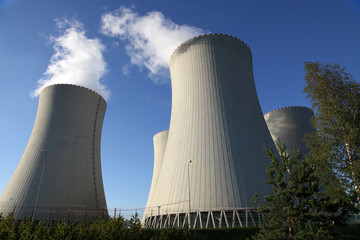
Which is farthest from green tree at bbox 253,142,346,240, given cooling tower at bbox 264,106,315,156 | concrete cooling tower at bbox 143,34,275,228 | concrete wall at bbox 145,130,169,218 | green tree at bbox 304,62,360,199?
concrete wall at bbox 145,130,169,218

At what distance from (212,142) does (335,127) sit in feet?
19.6

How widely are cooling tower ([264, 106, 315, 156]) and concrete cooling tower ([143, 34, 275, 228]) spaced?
11.7m

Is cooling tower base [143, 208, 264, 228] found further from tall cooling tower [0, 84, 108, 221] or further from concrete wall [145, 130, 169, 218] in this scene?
concrete wall [145, 130, 169, 218]

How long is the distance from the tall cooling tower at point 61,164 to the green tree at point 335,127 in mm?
16087

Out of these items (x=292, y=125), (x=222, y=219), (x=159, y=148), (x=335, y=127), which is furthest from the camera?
(x=159, y=148)

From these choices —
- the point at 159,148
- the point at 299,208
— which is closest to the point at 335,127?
the point at 299,208

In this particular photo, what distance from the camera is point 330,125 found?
1101 cm

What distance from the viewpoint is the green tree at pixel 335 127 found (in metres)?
9.91

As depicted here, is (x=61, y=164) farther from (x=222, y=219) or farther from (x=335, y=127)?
(x=335, y=127)

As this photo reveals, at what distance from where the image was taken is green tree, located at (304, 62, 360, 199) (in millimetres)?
9914

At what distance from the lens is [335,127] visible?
35.7ft

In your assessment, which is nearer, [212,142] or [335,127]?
[335,127]

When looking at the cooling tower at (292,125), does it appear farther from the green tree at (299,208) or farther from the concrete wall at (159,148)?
the green tree at (299,208)

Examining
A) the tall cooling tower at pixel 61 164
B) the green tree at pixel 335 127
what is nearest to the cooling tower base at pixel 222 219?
the green tree at pixel 335 127
